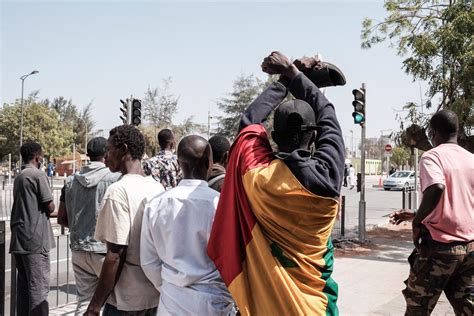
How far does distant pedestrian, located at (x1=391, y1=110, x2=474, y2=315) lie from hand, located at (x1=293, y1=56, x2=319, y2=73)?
169 cm

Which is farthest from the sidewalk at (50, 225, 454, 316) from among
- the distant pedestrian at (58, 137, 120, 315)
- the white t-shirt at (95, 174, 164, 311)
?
the white t-shirt at (95, 174, 164, 311)

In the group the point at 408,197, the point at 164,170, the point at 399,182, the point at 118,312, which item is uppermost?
the point at 164,170

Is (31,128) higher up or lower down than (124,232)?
higher up

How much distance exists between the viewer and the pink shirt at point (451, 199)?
3.90 meters

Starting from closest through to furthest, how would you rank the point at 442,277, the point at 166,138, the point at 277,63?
the point at 277,63
the point at 442,277
the point at 166,138

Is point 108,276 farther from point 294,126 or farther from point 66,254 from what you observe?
point 66,254

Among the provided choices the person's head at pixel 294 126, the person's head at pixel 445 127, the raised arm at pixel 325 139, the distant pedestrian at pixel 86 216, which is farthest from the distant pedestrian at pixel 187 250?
the person's head at pixel 445 127

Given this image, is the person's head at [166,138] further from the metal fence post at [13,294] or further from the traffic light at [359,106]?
the traffic light at [359,106]

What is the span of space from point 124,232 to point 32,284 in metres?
2.41

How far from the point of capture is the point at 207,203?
2.70 m

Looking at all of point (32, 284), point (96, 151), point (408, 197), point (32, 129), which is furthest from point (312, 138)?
point (32, 129)

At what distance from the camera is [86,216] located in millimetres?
4156

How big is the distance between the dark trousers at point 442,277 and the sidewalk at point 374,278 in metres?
2.12

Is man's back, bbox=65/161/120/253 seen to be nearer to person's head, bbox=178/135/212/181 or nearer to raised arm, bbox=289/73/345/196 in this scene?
person's head, bbox=178/135/212/181
